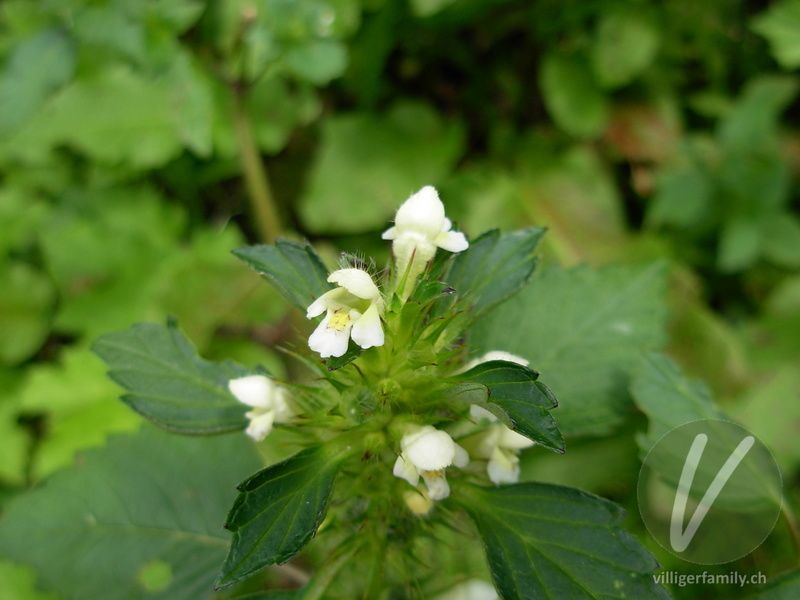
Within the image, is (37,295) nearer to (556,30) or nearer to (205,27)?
(205,27)

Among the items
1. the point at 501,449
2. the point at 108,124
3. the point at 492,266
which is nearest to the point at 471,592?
the point at 501,449

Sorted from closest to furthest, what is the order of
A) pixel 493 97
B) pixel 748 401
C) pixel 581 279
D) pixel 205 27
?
pixel 581 279
pixel 748 401
pixel 205 27
pixel 493 97

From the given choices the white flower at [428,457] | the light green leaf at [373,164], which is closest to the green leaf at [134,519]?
the white flower at [428,457]

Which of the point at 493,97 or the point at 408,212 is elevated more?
the point at 408,212

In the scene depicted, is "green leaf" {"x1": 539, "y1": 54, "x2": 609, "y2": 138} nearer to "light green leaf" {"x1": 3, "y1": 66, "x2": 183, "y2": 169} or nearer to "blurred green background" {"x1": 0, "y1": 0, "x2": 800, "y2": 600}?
"blurred green background" {"x1": 0, "y1": 0, "x2": 800, "y2": 600}

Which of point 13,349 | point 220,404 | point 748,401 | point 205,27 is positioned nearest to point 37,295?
point 13,349

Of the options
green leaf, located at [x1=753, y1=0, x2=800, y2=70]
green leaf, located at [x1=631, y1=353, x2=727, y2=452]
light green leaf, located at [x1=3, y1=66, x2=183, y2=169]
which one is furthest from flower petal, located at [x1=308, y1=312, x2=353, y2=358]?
green leaf, located at [x1=753, y1=0, x2=800, y2=70]

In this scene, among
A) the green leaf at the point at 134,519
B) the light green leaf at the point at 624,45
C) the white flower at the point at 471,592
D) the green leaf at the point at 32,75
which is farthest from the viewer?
the light green leaf at the point at 624,45

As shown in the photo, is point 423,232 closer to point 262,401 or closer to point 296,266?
point 296,266

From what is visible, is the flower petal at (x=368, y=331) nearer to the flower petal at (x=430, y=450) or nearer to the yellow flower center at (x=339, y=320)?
the yellow flower center at (x=339, y=320)
